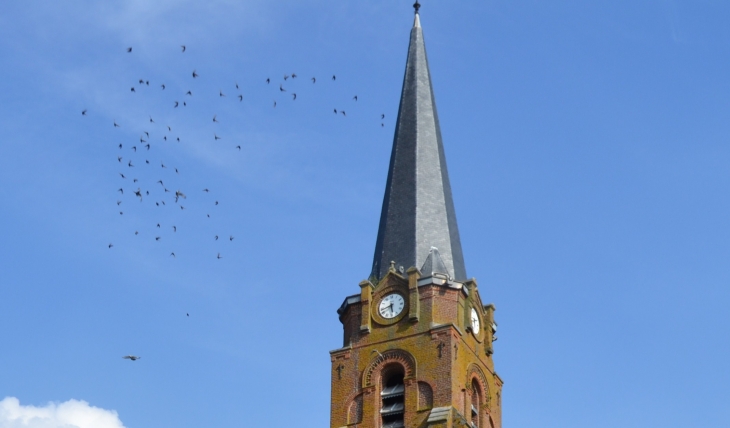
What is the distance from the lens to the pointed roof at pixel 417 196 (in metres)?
70.6

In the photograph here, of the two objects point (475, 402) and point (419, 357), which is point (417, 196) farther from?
point (475, 402)

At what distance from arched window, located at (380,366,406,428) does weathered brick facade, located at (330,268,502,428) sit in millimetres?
243

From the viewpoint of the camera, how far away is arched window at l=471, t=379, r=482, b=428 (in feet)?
221

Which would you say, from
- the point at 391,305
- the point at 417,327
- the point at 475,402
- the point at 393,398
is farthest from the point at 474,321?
the point at 393,398

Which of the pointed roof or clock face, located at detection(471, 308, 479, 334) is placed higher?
the pointed roof

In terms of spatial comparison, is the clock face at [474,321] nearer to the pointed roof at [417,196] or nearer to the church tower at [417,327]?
the church tower at [417,327]

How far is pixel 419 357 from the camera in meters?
66.4

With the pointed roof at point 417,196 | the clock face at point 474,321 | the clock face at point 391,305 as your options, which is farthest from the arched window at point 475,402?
the pointed roof at point 417,196

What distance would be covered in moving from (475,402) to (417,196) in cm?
1061

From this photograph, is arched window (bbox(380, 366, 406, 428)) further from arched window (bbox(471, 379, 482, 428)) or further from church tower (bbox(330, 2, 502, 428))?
arched window (bbox(471, 379, 482, 428))

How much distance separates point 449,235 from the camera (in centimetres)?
7125

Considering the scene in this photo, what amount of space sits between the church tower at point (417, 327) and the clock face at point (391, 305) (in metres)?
0.05

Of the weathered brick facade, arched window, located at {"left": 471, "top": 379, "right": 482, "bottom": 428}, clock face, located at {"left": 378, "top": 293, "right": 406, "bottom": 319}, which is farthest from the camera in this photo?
clock face, located at {"left": 378, "top": 293, "right": 406, "bottom": 319}

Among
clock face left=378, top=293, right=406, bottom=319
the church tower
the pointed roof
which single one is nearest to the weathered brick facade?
the church tower
